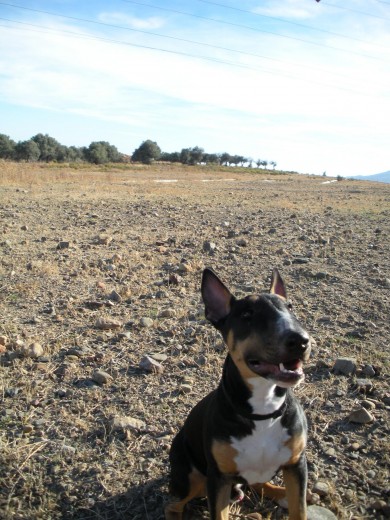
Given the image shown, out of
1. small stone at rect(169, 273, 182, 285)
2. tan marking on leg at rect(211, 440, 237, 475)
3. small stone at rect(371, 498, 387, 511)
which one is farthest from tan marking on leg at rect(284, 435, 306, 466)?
small stone at rect(169, 273, 182, 285)

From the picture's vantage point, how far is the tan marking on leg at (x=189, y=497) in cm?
297

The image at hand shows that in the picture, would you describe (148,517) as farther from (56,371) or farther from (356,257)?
(356,257)

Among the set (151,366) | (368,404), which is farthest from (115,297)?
(368,404)

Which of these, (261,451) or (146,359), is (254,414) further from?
(146,359)

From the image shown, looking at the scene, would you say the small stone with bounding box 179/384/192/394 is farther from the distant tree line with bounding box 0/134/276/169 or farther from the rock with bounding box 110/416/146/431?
the distant tree line with bounding box 0/134/276/169

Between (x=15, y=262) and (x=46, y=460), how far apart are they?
16.1 feet

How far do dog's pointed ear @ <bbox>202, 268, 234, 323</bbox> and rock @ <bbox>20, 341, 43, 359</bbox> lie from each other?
89.4 inches

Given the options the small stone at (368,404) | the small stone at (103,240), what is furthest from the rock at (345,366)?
the small stone at (103,240)

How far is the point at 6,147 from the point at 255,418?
60066 millimetres

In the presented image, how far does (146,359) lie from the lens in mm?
4637

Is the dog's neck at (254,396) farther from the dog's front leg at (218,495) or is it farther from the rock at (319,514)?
the rock at (319,514)

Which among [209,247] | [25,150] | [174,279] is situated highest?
[25,150]

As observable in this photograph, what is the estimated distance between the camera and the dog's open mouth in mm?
2570

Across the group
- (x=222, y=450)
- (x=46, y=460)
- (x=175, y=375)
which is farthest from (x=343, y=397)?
(x=46, y=460)
